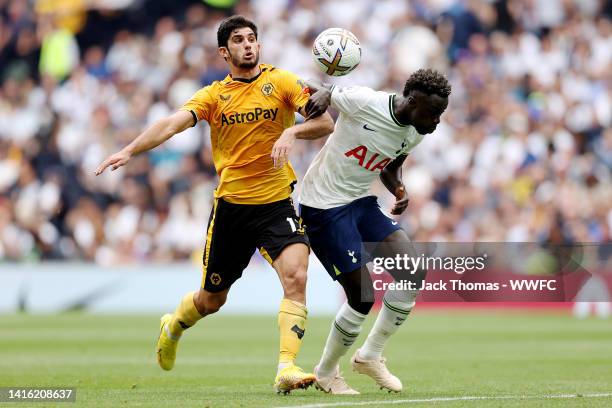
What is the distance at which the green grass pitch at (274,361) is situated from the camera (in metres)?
9.01

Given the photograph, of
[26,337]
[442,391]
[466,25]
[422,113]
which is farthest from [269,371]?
[466,25]

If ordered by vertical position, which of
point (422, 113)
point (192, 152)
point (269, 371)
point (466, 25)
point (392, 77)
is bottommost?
point (269, 371)

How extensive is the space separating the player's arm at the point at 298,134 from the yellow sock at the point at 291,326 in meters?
1.14

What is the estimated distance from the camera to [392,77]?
24156mm

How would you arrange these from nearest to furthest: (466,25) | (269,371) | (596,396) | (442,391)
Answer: (596,396)
(442,391)
(269,371)
(466,25)

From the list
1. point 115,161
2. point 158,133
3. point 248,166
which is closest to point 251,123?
point 248,166

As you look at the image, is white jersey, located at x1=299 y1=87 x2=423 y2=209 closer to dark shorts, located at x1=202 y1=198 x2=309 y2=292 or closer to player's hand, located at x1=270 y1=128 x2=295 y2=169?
dark shorts, located at x1=202 y1=198 x2=309 y2=292

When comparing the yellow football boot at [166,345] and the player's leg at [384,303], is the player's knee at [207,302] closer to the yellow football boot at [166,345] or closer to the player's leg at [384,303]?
the yellow football boot at [166,345]

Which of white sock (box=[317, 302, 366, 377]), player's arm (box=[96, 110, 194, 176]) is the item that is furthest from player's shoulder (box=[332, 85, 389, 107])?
white sock (box=[317, 302, 366, 377])

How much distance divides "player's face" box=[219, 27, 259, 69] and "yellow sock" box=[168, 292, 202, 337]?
2071mm

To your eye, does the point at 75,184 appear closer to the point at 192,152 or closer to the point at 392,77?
the point at 192,152

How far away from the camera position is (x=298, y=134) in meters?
9.09

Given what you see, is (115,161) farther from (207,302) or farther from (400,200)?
(400,200)

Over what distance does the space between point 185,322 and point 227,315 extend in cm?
1256
